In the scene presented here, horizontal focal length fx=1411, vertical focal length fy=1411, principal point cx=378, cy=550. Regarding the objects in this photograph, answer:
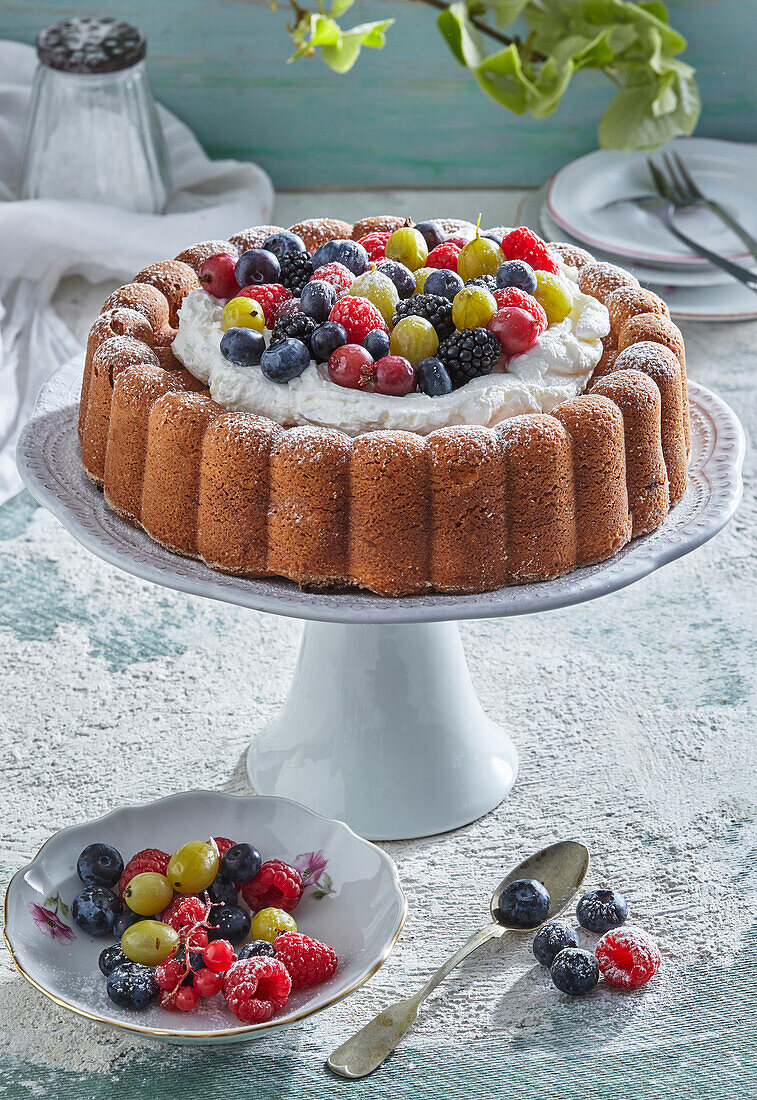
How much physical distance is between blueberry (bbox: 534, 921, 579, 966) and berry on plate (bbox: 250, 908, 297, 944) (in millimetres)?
274

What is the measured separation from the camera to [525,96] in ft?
8.73

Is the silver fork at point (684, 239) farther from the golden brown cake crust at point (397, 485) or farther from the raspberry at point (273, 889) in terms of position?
the raspberry at point (273, 889)

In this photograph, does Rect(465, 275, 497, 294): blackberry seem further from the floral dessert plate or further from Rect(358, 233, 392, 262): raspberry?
the floral dessert plate

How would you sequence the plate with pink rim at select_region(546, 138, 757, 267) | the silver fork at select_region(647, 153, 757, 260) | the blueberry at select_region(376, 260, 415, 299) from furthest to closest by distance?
the silver fork at select_region(647, 153, 757, 260), the plate with pink rim at select_region(546, 138, 757, 267), the blueberry at select_region(376, 260, 415, 299)

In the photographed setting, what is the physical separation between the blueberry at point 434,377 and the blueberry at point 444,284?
129 mm

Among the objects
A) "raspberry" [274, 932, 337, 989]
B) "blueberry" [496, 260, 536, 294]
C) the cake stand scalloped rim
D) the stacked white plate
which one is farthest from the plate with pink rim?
"raspberry" [274, 932, 337, 989]

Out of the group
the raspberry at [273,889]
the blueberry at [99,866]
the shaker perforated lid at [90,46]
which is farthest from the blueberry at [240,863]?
the shaker perforated lid at [90,46]

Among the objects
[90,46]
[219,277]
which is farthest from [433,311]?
[90,46]

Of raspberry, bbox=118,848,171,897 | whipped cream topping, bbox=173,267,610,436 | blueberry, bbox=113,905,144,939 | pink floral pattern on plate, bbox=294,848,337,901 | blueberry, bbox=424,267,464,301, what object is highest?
blueberry, bbox=424,267,464,301

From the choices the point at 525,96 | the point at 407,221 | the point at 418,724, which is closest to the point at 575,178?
the point at 525,96

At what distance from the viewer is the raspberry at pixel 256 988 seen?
53.9 inches

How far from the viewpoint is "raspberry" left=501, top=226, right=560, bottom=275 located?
1.73 metres

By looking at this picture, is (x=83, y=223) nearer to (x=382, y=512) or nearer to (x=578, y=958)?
(x=382, y=512)

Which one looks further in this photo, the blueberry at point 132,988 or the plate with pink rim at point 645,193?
the plate with pink rim at point 645,193
